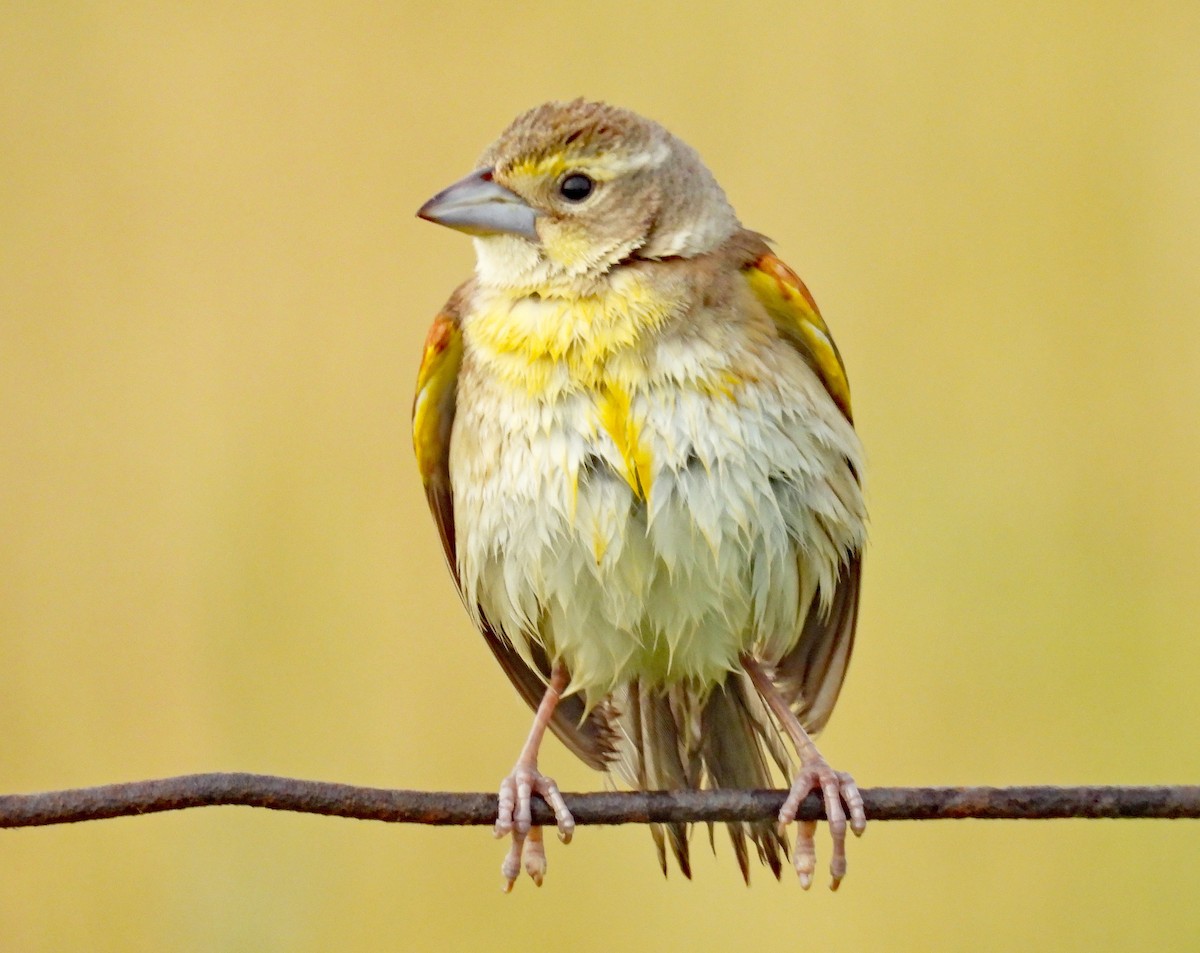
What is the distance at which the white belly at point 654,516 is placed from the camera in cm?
153

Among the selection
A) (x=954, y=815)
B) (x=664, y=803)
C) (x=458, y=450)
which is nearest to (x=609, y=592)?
(x=458, y=450)

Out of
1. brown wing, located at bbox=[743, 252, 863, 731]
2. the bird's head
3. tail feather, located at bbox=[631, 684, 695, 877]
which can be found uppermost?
the bird's head

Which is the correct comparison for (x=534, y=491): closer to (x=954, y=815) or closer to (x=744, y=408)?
(x=744, y=408)

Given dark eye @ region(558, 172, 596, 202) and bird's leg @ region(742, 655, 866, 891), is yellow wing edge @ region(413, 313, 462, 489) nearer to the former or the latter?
dark eye @ region(558, 172, 596, 202)

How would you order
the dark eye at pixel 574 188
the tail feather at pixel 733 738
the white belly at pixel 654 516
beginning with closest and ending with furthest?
the white belly at pixel 654 516
the dark eye at pixel 574 188
the tail feather at pixel 733 738

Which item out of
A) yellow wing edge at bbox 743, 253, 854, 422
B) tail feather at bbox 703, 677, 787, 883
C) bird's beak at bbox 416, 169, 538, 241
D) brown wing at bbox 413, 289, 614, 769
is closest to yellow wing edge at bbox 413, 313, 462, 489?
brown wing at bbox 413, 289, 614, 769

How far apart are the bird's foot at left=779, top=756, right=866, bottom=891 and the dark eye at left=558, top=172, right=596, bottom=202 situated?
75 centimetres

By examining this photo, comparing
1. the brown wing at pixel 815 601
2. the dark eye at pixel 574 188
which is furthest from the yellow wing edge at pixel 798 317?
the dark eye at pixel 574 188

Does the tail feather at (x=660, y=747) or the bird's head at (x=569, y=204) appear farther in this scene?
the tail feather at (x=660, y=747)

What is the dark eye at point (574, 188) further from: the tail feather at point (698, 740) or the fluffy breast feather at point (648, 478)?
the tail feather at point (698, 740)

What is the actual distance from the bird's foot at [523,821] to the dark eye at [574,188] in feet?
2.27

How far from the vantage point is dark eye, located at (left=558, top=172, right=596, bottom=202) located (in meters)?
1.65

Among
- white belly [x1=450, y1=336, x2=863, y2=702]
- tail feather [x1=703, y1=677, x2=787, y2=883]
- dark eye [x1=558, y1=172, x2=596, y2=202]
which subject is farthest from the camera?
tail feather [x1=703, y1=677, x2=787, y2=883]

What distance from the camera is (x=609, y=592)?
5.31 ft
